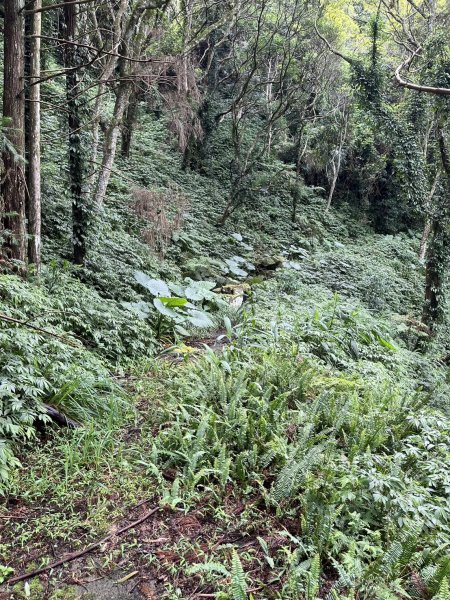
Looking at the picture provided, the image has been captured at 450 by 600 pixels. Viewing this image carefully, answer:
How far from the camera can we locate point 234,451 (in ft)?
10.2

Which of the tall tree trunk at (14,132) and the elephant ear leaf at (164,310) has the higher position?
the tall tree trunk at (14,132)

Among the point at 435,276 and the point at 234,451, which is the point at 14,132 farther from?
the point at 435,276

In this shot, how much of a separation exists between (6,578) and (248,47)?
18440 millimetres

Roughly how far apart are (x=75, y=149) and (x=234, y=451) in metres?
5.35

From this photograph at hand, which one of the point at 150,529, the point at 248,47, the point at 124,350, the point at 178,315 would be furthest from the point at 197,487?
the point at 248,47

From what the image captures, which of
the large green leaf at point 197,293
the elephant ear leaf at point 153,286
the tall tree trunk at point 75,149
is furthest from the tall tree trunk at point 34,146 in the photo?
the large green leaf at point 197,293

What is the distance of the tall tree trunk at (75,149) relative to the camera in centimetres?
638

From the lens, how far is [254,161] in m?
15.2

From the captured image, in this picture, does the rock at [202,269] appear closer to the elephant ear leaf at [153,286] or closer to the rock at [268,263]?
the rock at [268,263]

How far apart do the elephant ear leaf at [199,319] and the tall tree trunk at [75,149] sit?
2.02 meters

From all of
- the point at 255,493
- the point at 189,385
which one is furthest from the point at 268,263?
the point at 255,493

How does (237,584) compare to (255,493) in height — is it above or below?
above

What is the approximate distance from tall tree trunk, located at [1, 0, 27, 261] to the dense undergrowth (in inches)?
23.5

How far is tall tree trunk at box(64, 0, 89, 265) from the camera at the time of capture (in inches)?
251
